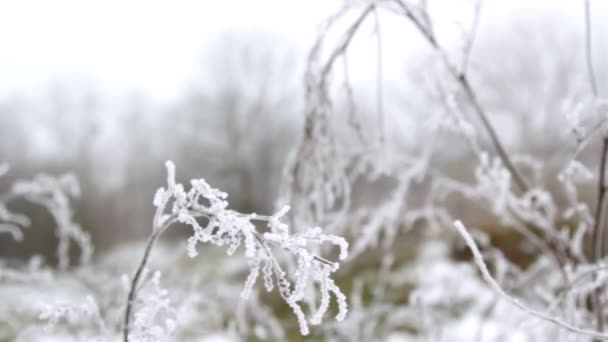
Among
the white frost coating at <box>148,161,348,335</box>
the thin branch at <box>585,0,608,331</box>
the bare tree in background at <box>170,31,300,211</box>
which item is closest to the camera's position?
the white frost coating at <box>148,161,348,335</box>

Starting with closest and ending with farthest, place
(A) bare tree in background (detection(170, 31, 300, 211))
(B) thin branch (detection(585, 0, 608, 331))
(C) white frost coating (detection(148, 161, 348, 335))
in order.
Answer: (C) white frost coating (detection(148, 161, 348, 335)) → (B) thin branch (detection(585, 0, 608, 331)) → (A) bare tree in background (detection(170, 31, 300, 211))

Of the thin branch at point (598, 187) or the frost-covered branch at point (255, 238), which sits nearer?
the frost-covered branch at point (255, 238)

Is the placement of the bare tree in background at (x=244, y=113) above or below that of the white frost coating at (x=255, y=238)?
below

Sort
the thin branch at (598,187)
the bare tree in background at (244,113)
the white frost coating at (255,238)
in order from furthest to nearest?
the bare tree in background at (244,113) → the thin branch at (598,187) → the white frost coating at (255,238)

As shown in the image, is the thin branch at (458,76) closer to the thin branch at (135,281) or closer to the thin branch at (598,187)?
the thin branch at (598,187)

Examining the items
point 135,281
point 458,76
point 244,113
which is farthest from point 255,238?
point 244,113

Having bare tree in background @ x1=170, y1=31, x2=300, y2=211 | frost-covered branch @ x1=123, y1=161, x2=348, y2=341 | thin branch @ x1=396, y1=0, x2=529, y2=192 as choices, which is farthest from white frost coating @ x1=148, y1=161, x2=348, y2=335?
bare tree in background @ x1=170, y1=31, x2=300, y2=211

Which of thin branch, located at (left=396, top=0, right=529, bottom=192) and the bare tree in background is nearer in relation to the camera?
thin branch, located at (left=396, top=0, right=529, bottom=192)

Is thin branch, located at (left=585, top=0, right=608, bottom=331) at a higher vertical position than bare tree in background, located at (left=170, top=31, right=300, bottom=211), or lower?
higher

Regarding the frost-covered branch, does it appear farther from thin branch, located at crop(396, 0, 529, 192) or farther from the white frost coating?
thin branch, located at crop(396, 0, 529, 192)

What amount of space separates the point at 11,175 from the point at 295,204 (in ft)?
60.3

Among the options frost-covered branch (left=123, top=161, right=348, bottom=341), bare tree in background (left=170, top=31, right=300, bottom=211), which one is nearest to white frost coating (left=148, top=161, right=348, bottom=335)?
frost-covered branch (left=123, top=161, right=348, bottom=341)

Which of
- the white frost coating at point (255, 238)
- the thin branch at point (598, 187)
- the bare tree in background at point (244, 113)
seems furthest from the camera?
the bare tree in background at point (244, 113)

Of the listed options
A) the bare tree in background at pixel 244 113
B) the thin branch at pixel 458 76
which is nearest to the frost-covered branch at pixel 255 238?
the thin branch at pixel 458 76
